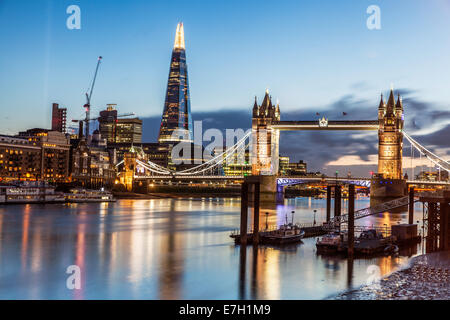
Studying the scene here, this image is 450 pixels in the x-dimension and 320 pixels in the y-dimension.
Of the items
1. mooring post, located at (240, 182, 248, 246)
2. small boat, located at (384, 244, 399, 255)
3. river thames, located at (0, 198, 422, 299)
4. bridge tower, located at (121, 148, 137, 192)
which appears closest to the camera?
river thames, located at (0, 198, 422, 299)

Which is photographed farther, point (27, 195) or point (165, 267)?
point (27, 195)

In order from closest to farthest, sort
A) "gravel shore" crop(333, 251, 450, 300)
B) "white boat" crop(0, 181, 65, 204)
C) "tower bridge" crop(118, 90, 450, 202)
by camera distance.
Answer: "gravel shore" crop(333, 251, 450, 300)
"white boat" crop(0, 181, 65, 204)
"tower bridge" crop(118, 90, 450, 202)

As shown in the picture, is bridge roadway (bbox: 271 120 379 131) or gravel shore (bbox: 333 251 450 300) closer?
gravel shore (bbox: 333 251 450 300)

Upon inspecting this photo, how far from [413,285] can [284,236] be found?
13.5 meters

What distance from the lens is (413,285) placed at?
2152cm

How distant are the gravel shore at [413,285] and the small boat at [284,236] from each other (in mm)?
9584

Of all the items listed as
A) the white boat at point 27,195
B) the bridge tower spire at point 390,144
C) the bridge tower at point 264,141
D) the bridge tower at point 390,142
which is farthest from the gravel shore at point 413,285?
the bridge tower at point 264,141

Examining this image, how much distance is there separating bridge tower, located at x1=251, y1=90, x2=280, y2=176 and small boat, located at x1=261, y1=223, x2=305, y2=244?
58084mm

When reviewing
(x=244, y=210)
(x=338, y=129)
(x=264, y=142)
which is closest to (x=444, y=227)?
(x=244, y=210)

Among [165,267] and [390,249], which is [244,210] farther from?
[390,249]

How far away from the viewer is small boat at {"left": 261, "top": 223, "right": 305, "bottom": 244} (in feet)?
113

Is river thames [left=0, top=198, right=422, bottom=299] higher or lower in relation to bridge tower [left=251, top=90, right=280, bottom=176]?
lower

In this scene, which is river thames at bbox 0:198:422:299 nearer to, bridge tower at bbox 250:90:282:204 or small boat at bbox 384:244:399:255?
small boat at bbox 384:244:399:255

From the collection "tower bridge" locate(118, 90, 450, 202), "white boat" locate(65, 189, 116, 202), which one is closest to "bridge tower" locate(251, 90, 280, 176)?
"tower bridge" locate(118, 90, 450, 202)
